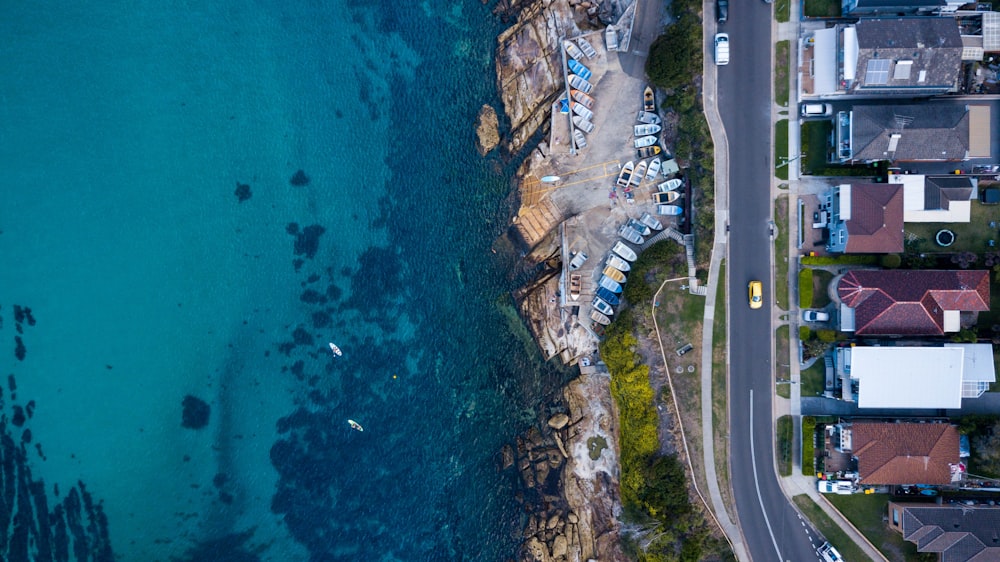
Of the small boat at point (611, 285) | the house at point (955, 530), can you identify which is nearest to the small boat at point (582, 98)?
the small boat at point (611, 285)

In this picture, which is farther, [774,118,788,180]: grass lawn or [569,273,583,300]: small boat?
[569,273,583,300]: small boat

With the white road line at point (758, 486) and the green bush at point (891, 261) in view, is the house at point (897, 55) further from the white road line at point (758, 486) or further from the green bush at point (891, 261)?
the white road line at point (758, 486)

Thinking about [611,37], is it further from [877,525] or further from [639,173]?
[877,525]

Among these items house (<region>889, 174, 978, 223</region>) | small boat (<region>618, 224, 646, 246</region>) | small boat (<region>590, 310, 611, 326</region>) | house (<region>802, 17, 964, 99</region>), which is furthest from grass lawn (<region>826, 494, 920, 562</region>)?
house (<region>802, 17, 964, 99</region>)

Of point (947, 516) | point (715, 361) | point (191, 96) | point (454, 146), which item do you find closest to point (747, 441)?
point (715, 361)

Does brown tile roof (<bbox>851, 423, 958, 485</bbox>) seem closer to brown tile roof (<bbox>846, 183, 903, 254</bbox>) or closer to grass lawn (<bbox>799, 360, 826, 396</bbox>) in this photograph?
grass lawn (<bbox>799, 360, 826, 396</bbox>)

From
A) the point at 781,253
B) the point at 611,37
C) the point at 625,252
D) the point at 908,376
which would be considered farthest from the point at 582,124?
the point at 908,376
